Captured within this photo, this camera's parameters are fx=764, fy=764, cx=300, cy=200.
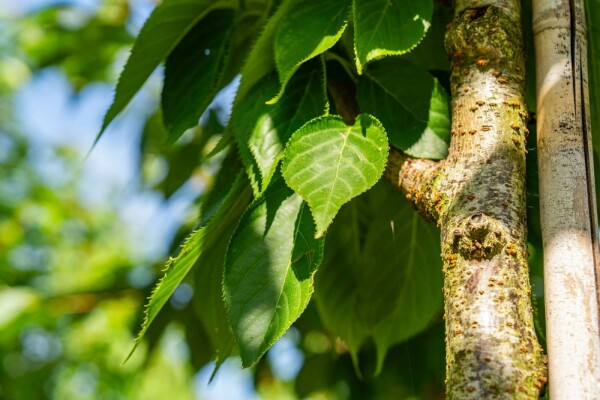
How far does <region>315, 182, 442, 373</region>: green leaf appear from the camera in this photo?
99 cm

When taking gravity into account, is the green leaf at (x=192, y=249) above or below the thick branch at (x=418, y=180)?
below

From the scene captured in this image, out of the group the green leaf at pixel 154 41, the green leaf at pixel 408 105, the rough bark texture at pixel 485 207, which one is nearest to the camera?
the rough bark texture at pixel 485 207

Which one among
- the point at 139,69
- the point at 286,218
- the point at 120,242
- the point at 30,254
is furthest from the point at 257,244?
the point at 120,242

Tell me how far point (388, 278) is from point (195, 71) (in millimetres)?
364

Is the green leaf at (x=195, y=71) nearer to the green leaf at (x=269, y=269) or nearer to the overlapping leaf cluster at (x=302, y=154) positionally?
the overlapping leaf cluster at (x=302, y=154)

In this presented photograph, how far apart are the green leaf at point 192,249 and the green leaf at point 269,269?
47mm

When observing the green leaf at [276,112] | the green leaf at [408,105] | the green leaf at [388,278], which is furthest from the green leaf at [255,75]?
the green leaf at [388,278]

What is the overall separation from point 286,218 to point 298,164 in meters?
0.09

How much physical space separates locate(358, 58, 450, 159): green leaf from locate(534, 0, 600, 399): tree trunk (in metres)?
0.12

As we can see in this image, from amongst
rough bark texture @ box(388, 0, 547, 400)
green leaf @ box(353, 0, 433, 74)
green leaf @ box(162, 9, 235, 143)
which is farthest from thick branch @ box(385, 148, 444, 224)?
green leaf @ box(162, 9, 235, 143)

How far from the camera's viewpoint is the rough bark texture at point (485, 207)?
1.73 feet

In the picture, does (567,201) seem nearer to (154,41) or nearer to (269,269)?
(269,269)

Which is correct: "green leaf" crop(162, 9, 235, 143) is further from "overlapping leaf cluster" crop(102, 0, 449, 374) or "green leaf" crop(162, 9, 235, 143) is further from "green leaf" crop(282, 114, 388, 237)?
"green leaf" crop(282, 114, 388, 237)

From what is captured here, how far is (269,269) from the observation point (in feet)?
2.37
